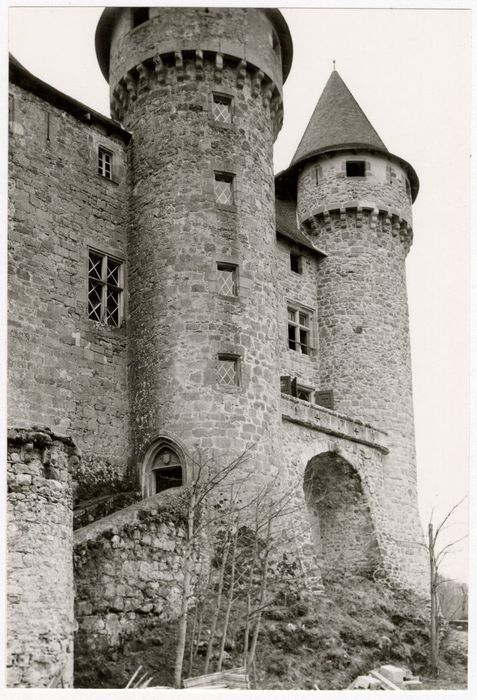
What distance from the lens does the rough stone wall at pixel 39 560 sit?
14.8 metres

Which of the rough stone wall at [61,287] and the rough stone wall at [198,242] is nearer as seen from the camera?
the rough stone wall at [61,287]

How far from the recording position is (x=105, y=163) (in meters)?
26.9

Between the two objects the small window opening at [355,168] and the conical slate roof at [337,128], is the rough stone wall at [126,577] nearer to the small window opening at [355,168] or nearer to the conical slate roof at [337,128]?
the small window opening at [355,168]

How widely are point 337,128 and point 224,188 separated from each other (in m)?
10.3

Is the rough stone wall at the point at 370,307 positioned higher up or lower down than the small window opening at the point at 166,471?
higher up

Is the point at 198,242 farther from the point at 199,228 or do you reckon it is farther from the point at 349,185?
the point at 349,185

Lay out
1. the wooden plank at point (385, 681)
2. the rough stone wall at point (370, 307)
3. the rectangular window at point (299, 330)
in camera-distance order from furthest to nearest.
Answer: the rough stone wall at point (370, 307)
the rectangular window at point (299, 330)
the wooden plank at point (385, 681)

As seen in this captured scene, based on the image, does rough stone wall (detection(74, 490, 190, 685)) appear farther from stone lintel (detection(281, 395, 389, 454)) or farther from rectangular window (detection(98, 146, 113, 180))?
rectangular window (detection(98, 146, 113, 180))

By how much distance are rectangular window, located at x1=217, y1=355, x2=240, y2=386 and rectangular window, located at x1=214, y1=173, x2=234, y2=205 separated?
13.8ft

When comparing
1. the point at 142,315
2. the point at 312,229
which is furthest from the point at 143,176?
the point at 312,229

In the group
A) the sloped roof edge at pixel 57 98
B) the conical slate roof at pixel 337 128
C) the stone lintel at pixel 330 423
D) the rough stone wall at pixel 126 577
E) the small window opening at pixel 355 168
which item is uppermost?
the conical slate roof at pixel 337 128

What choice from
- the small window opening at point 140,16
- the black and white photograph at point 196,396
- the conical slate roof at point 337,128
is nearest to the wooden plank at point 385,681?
the black and white photograph at point 196,396

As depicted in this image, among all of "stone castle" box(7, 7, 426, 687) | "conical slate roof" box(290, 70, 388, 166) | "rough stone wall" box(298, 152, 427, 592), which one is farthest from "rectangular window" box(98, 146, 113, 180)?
"conical slate roof" box(290, 70, 388, 166)

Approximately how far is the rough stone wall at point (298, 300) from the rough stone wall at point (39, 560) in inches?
604
